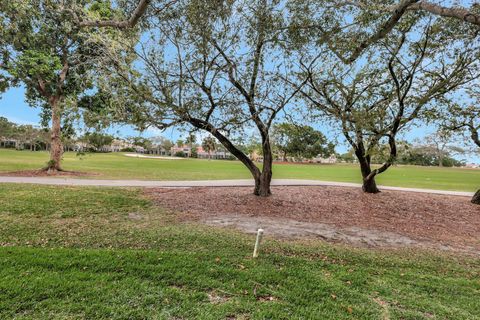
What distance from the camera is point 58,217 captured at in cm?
660

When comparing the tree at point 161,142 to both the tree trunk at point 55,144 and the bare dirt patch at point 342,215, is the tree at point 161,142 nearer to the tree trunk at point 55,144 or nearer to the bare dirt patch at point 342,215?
the bare dirt patch at point 342,215

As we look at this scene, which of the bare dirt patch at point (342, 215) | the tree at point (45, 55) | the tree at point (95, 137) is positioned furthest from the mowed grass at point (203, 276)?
the tree at point (45, 55)

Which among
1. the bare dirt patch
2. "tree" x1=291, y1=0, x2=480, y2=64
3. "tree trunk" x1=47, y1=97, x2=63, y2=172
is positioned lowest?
the bare dirt patch

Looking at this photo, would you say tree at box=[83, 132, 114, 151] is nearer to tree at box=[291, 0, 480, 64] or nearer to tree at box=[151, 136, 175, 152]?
tree at box=[151, 136, 175, 152]

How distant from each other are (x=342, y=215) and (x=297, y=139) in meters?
3.10

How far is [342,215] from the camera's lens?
29.7 ft

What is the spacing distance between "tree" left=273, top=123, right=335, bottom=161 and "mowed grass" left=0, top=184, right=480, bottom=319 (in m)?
4.66

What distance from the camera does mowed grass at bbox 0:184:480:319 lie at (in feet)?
9.94

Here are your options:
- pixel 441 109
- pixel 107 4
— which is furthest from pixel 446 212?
pixel 107 4

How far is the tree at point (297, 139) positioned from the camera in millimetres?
9602

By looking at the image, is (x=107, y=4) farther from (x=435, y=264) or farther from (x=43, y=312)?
(x=435, y=264)

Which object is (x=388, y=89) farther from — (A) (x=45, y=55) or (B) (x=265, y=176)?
(A) (x=45, y=55)

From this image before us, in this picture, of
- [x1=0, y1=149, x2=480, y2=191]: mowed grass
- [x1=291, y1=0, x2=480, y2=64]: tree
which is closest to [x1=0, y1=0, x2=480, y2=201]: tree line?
[x1=291, y1=0, x2=480, y2=64]: tree

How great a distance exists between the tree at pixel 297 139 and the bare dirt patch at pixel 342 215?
195 cm
